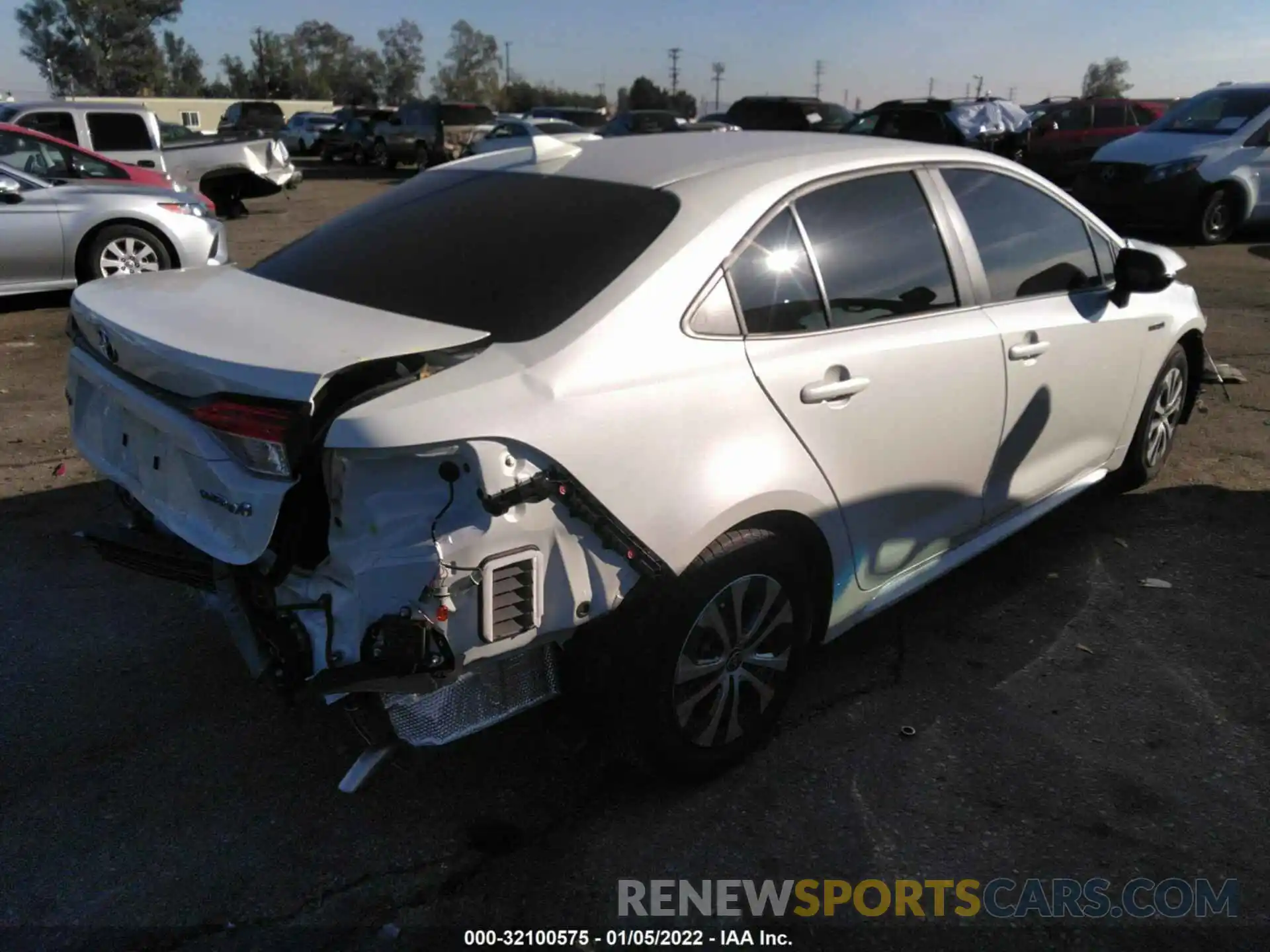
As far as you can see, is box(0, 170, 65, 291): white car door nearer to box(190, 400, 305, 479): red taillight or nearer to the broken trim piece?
box(190, 400, 305, 479): red taillight

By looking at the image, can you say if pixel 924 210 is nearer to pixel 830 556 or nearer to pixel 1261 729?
pixel 830 556

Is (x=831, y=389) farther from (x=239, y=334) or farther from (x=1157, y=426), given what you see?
(x=1157, y=426)

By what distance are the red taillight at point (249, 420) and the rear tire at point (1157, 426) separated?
3882mm

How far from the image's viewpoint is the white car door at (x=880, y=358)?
2.86 metres

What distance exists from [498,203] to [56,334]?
6.94 m

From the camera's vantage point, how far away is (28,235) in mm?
8820

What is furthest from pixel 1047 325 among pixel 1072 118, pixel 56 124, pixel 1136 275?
pixel 1072 118

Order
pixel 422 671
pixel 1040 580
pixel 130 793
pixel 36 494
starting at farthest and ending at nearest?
pixel 36 494
pixel 1040 580
pixel 130 793
pixel 422 671

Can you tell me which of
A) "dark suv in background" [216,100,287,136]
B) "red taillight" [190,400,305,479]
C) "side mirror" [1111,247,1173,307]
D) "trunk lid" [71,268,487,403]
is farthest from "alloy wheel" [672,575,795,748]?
"dark suv in background" [216,100,287,136]

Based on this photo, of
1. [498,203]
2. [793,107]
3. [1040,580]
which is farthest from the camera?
[793,107]

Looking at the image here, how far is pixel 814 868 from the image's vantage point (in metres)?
2.63

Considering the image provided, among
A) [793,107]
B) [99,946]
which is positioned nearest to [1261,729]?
[99,946]

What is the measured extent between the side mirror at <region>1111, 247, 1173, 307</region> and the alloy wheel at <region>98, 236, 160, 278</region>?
8.09 m

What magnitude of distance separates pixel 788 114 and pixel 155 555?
876 inches
